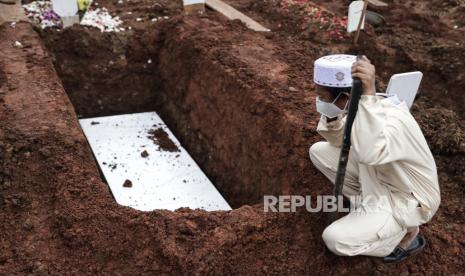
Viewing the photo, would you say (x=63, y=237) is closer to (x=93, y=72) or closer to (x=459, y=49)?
(x=93, y=72)

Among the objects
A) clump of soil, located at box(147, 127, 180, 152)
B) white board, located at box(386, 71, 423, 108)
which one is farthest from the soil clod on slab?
white board, located at box(386, 71, 423, 108)

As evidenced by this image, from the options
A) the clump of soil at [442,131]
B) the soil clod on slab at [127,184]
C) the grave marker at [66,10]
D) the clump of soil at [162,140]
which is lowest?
the clump of soil at [162,140]

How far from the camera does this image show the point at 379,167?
2506 millimetres

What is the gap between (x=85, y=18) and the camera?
18.8 ft

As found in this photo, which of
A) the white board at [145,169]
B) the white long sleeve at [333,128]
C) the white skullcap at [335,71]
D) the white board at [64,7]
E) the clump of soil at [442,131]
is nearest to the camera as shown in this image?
the white skullcap at [335,71]

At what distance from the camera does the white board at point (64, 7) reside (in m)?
5.29

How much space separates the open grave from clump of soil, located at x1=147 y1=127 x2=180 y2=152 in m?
0.20

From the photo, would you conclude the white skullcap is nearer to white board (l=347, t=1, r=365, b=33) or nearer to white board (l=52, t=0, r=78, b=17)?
white board (l=347, t=1, r=365, b=33)

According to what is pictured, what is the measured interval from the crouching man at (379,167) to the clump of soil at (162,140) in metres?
2.45

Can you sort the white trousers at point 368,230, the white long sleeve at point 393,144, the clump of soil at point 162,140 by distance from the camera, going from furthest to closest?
the clump of soil at point 162,140
the white trousers at point 368,230
the white long sleeve at point 393,144

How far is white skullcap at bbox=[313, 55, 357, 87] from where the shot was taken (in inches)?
96.3

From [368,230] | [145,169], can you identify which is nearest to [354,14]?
[145,169]

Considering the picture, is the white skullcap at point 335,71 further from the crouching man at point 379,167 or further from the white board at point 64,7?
the white board at point 64,7

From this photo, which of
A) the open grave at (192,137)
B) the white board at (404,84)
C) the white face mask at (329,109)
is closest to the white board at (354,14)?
the open grave at (192,137)
